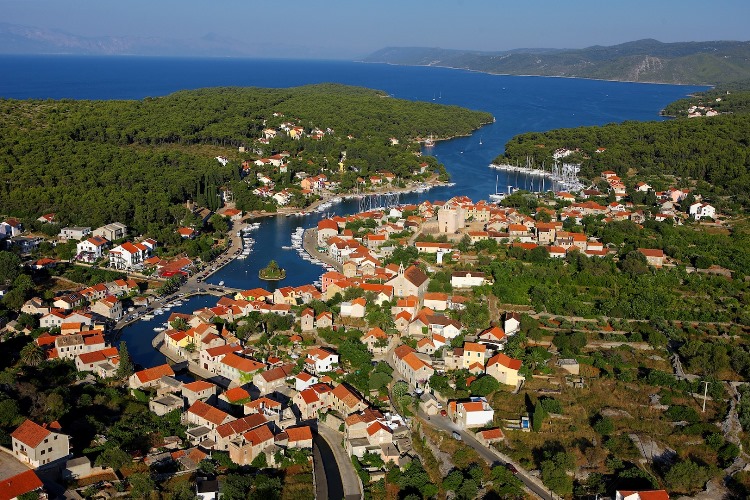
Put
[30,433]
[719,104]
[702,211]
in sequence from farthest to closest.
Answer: [719,104] → [702,211] → [30,433]

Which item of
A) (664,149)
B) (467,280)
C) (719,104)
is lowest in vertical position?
(467,280)

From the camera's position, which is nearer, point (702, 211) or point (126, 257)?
point (126, 257)

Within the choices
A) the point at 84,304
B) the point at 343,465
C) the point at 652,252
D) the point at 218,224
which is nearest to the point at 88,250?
the point at 84,304

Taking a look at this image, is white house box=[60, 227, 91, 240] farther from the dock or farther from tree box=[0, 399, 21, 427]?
tree box=[0, 399, 21, 427]

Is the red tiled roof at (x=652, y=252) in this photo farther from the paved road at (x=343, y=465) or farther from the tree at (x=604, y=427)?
the paved road at (x=343, y=465)

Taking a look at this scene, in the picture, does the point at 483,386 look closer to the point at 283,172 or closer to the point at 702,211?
the point at 702,211

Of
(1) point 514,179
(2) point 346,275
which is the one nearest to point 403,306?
(2) point 346,275

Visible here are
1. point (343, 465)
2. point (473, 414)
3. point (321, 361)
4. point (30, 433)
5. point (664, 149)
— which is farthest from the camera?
point (664, 149)
